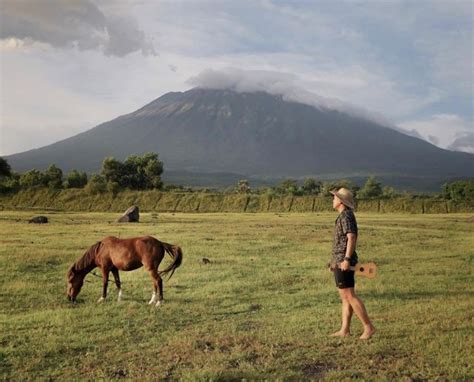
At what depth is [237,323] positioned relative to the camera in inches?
424

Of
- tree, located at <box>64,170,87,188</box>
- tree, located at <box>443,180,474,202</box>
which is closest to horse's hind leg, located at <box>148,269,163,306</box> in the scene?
tree, located at <box>64,170,87,188</box>

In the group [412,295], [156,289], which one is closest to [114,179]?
[156,289]

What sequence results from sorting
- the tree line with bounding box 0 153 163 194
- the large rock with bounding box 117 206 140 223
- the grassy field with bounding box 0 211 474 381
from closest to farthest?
the grassy field with bounding box 0 211 474 381
the large rock with bounding box 117 206 140 223
the tree line with bounding box 0 153 163 194

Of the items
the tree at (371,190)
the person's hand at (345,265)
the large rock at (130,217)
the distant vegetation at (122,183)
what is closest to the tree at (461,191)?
the distant vegetation at (122,183)

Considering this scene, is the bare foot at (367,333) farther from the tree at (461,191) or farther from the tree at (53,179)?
the tree at (461,191)

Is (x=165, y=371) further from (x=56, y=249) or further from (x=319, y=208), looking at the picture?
(x=319, y=208)

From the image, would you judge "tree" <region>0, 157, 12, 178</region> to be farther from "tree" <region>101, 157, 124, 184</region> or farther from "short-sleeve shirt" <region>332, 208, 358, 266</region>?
"short-sleeve shirt" <region>332, 208, 358, 266</region>

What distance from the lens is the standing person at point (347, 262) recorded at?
30.5 ft

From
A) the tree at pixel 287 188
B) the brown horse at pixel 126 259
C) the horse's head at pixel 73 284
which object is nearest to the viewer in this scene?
the brown horse at pixel 126 259

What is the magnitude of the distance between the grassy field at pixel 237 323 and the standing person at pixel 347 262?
33cm

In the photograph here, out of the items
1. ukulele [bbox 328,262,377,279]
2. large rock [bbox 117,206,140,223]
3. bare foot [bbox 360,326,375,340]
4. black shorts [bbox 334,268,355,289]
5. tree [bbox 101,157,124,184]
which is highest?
tree [bbox 101,157,124,184]

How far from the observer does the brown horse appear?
1260cm

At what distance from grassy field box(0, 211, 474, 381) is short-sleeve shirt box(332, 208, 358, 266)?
1538 mm

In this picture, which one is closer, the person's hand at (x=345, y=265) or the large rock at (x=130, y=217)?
the person's hand at (x=345, y=265)
